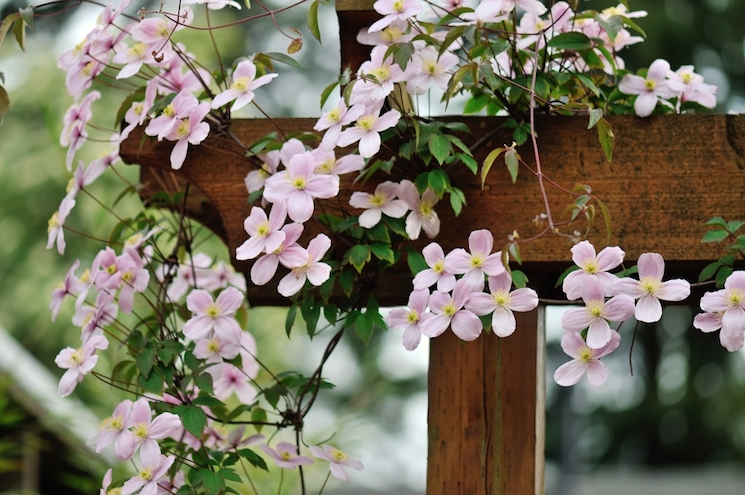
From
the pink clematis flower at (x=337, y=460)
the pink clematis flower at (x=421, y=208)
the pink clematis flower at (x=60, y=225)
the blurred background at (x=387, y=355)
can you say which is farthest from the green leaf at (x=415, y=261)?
the blurred background at (x=387, y=355)

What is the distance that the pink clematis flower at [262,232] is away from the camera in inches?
30.4

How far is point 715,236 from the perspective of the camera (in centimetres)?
77

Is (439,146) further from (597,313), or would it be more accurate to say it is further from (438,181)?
(597,313)

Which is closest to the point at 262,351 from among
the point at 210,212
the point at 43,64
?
the point at 43,64

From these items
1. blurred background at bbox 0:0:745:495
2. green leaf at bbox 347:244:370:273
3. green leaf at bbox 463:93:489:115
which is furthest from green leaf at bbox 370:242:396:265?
blurred background at bbox 0:0:745:495

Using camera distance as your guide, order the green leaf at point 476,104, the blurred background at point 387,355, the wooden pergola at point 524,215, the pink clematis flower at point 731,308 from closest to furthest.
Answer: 1. the pink clematis flower at point 731,308
2. the wooden pergola at point 524,215
3. the green leaf at point 476,104
4. the blurred background at point 387,355

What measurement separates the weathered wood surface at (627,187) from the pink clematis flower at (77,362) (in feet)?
0.56

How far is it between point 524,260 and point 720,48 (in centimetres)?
677

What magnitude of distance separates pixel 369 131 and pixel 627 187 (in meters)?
0.25

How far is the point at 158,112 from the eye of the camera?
0.93 m

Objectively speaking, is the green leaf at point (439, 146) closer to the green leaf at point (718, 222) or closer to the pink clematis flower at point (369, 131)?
the pink clematis flower at point (369, 131)

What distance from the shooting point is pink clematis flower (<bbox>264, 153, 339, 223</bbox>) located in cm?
78

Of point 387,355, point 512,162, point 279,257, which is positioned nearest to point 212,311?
point 279,257

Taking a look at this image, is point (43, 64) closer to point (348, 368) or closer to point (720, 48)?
point (348, 368)
